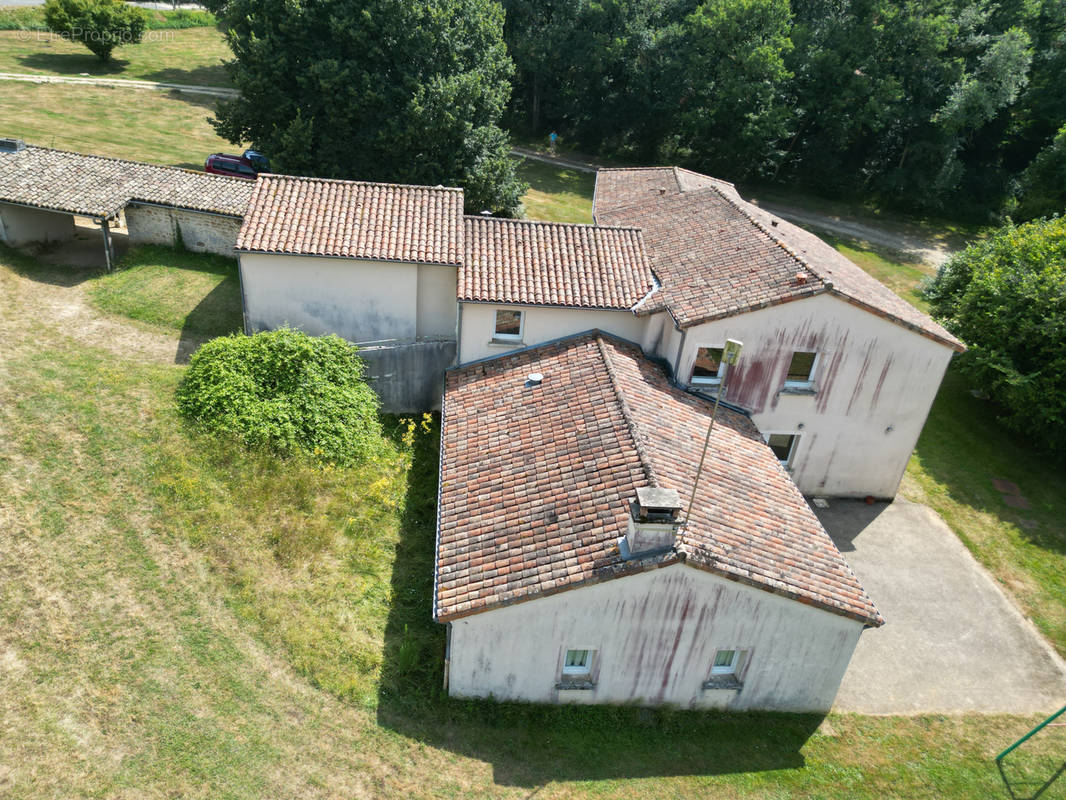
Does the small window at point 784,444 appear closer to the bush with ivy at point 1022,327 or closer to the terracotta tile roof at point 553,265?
the terracotta tile roof at point 553,265

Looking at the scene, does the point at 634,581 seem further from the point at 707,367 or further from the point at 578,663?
the point at 707,367

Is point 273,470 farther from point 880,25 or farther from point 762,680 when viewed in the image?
point 880,25

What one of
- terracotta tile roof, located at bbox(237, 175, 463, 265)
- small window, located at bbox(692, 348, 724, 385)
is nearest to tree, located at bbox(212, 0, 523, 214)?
terracotta tile roof, located at bbox(237, 175, 463, 265)

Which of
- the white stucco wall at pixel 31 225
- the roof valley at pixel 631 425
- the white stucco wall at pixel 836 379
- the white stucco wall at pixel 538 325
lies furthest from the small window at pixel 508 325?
the white stucco wall at pixel 31 225

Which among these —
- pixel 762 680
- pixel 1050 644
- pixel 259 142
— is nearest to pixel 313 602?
pixel 762 680

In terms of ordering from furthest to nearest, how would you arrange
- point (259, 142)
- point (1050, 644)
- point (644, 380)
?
point (259, 142) < point (644, 380) < point (1050, 644)

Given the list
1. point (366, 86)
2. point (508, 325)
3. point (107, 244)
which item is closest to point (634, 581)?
point (508, 325)
